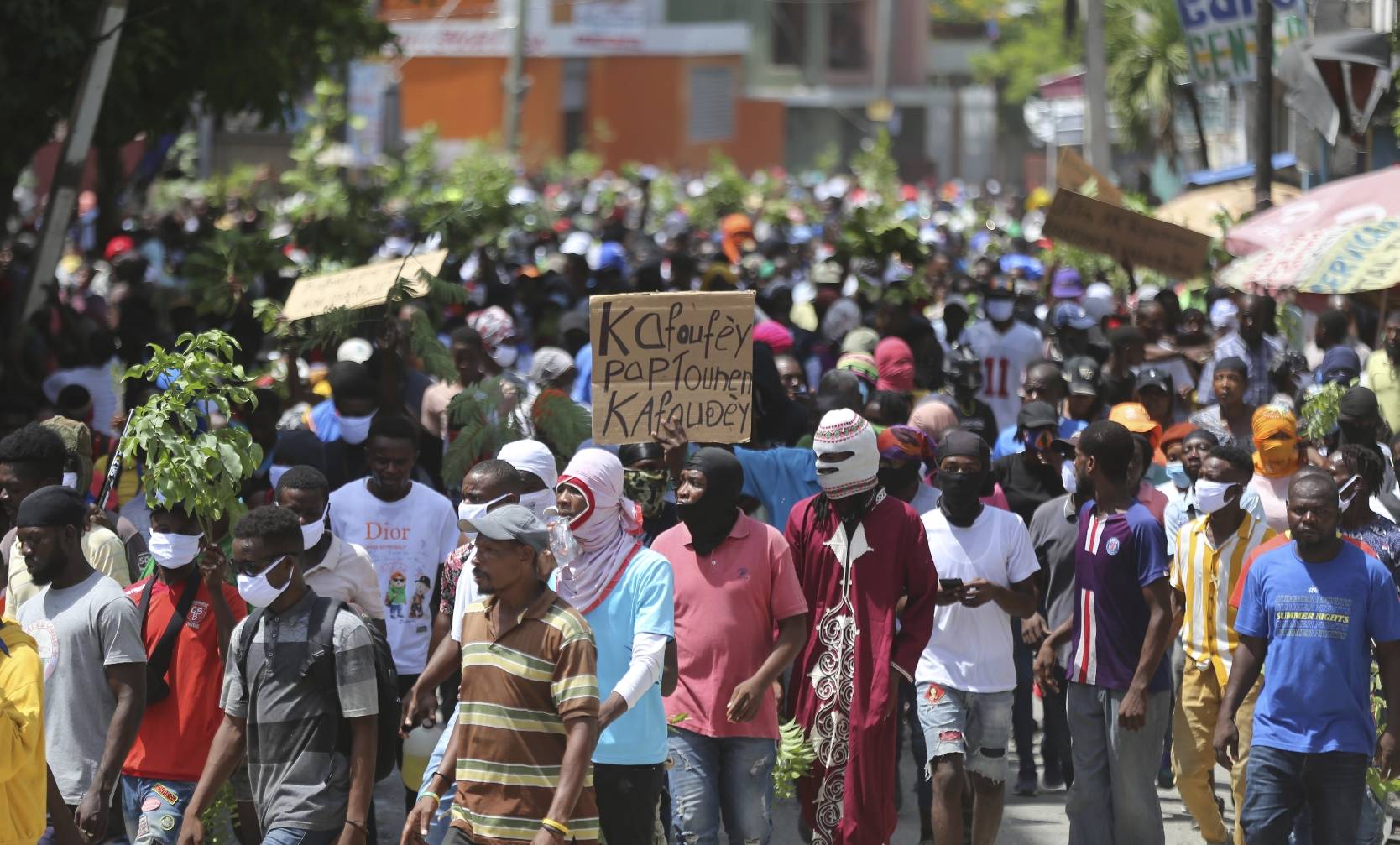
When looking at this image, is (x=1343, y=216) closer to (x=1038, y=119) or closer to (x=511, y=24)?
(x=1038, y=119)

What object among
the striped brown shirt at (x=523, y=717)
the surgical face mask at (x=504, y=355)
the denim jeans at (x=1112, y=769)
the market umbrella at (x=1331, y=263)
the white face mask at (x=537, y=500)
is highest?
the market umbrella at (x=1331, y=263)

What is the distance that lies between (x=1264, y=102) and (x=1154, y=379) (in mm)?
6224

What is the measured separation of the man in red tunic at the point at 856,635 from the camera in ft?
20.9

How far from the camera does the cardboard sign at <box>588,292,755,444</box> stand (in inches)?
292

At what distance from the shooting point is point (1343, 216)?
12.8m

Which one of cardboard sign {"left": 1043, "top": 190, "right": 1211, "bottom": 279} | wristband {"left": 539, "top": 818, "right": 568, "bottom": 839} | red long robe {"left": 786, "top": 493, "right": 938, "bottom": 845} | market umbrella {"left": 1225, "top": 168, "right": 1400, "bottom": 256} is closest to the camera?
wristband {"left": 539, "top": 818, "right": 568, "bottom": 839}

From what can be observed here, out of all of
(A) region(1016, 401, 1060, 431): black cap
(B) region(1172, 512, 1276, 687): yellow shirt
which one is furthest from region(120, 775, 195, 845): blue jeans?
(A) region(1016, 401, 1060, 431): black cap

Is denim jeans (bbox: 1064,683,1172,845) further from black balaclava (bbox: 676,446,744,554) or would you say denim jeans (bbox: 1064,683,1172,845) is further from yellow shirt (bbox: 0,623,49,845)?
yellow shirt (bbox: 0,623,49,845)

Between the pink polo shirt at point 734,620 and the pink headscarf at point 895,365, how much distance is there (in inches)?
176

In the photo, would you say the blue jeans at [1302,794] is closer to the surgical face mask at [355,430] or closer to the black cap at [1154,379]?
the black cap at [1154,379]

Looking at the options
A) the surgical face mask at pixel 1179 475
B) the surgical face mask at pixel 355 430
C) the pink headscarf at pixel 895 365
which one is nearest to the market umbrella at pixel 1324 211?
the pink headscarf at pixel 895 365

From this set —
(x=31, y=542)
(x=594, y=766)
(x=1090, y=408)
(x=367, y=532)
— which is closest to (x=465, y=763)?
(x=594, y=766)

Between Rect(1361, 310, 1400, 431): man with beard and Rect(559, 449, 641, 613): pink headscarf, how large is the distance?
6.11 metres

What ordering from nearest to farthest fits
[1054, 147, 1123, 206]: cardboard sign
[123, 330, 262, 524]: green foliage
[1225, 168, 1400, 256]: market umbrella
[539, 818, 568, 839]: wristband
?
[539, 818, 568, 839]: wristband, [123, 330, 262, 524]: green foliage, [1225, 168, 1400, 256]: market umbrella, [1054, 147, 1123, 206]: cardboard sign
